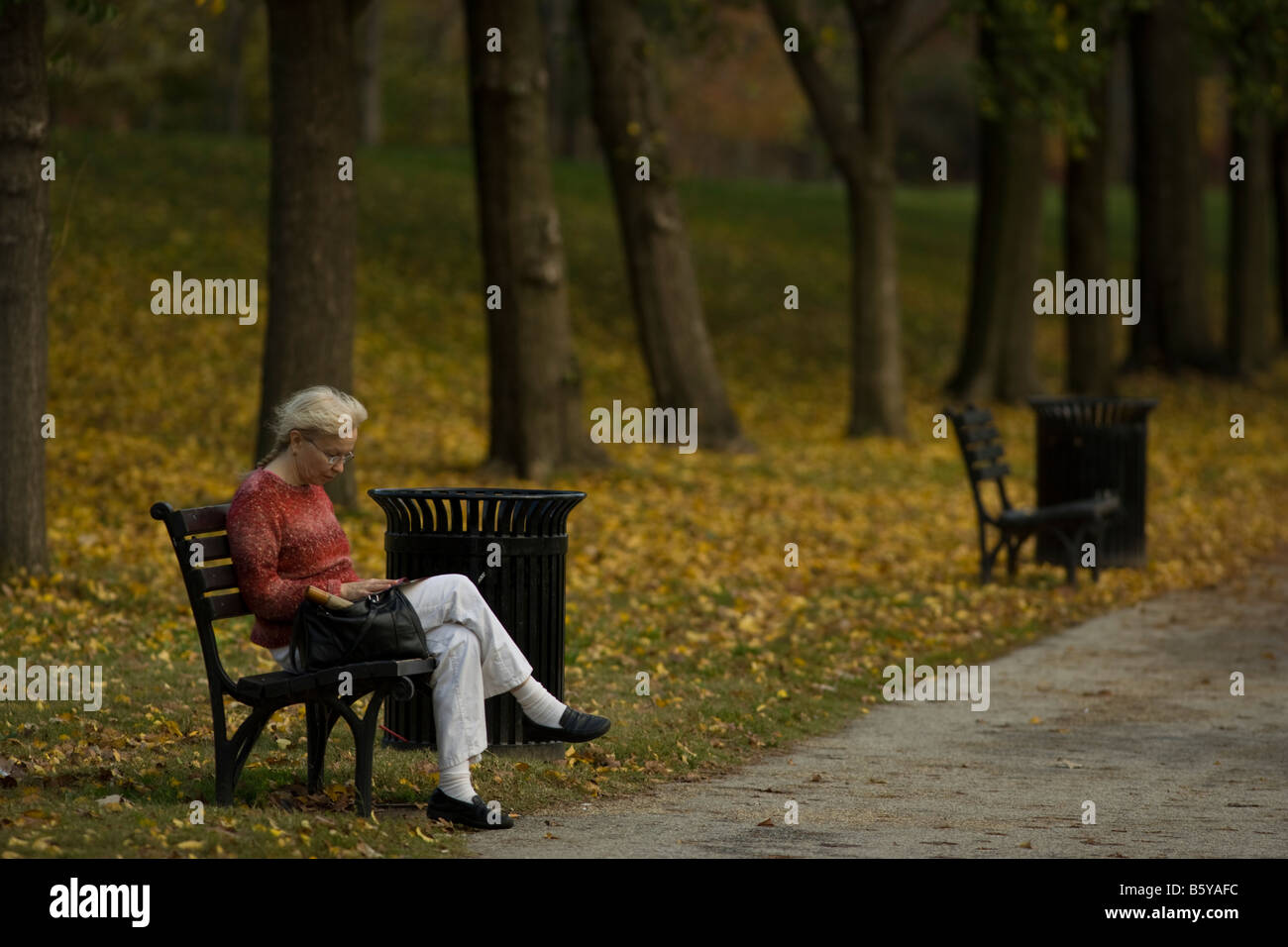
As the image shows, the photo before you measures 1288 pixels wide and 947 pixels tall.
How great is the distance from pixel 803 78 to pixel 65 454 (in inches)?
371

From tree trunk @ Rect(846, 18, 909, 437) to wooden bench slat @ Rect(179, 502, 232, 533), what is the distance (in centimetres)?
1490

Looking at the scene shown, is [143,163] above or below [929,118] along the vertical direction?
below

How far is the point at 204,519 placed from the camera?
235 inches

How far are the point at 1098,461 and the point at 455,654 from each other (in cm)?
762

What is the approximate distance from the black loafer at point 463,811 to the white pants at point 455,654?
0.37 ft

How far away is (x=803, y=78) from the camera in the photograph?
2002 cm

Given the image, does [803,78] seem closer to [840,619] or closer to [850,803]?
[840,619]

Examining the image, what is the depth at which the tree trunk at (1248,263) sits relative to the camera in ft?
97.7

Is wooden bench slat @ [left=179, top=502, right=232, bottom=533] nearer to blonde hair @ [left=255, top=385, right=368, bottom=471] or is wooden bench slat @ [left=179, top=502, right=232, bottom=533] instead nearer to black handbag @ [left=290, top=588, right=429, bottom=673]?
blonde hair @ [left=255, top=385, right=368, bottom=471]

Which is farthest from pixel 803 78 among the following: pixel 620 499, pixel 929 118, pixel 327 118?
pixel 929 118

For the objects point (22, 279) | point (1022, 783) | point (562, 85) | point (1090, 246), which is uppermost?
point (562, 85)

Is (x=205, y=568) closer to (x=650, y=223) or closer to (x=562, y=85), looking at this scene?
(x=650, y=223)

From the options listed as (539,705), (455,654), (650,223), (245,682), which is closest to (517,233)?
(650,223)

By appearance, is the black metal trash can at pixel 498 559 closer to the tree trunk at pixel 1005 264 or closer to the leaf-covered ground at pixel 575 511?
the leaf-covered ground at pixel 575 511
